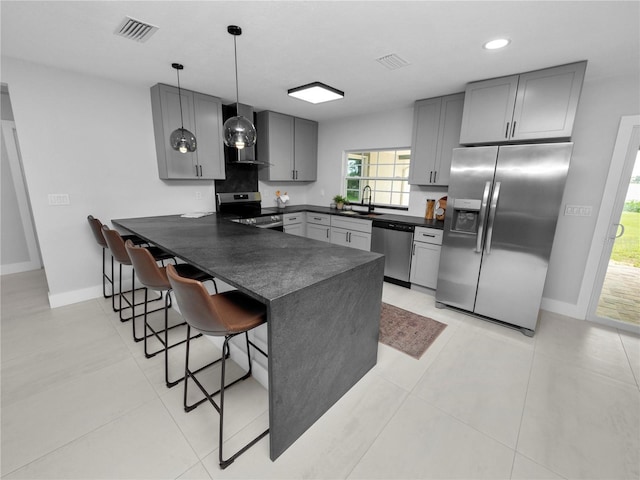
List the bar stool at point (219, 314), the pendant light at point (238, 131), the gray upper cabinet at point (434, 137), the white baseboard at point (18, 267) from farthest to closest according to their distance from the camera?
the white baseboard at point (18, 267) < the gray upper cabinet at point (434, 137) < the pendant light at point (238, 131) < the bar stool at point (219, 314)

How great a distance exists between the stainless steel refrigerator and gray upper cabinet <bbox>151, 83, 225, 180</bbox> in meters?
3.04

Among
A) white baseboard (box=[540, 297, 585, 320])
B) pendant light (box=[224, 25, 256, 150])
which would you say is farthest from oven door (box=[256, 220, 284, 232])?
white baseboard (box=[540, 297, 585, 320])

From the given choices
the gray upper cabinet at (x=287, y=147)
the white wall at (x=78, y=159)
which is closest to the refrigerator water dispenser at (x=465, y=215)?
the gray upper cabinet at (x=287, y=147)

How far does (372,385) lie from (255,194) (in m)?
3.47

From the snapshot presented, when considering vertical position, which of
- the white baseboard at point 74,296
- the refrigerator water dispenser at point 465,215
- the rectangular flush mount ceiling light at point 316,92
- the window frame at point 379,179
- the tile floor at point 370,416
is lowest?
the tile floor at point 370,416

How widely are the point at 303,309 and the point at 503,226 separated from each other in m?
2.36

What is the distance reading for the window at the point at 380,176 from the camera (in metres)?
4.54

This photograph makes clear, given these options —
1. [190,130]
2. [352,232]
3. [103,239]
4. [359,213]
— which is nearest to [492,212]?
[352,232]

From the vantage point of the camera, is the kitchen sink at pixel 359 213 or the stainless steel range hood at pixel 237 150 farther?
the kitchen sink at pixel 359 213

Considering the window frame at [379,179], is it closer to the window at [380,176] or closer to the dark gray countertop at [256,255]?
the window at [380,176]

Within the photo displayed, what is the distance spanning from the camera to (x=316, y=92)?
9.92 feet

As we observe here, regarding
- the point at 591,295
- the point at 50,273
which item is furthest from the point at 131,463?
the point at 591,295

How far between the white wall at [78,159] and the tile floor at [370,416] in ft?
2.84

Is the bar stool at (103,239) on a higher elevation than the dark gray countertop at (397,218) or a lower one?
lower
